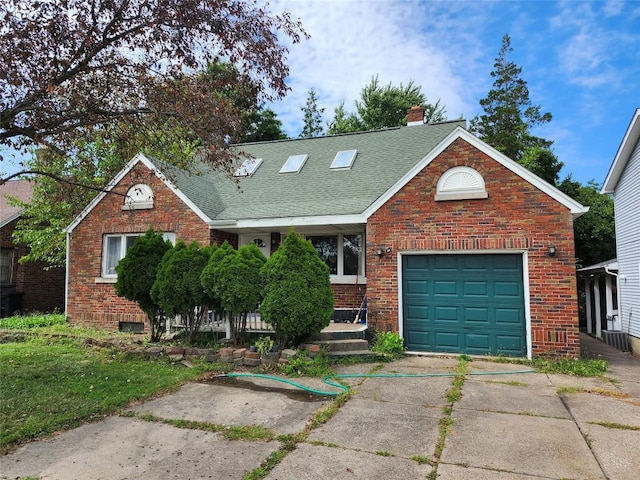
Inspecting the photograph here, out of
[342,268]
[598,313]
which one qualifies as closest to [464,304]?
[342,268]

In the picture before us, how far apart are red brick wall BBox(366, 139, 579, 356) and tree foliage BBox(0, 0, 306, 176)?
3.77m

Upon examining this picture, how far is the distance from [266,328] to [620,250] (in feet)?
35.8

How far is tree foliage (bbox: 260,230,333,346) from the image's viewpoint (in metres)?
7.56

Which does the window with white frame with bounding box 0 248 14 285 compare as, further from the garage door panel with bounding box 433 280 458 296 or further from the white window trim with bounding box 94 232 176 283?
the garage door panel with bounding box 433 280 458 296

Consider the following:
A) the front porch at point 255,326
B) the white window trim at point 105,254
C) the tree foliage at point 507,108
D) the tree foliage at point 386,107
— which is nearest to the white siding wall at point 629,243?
the front porch at point 255,326

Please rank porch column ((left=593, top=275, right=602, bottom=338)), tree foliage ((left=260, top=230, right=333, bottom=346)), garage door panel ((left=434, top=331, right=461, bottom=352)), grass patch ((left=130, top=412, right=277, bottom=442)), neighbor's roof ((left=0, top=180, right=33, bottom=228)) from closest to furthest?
grass patch ((left=130, top=412, right=277, bottom=442))
tree foliage ((left=260, top=230, right=333, bottom=346))
garage door panel ((left=434, top=331, right=461, bottom=352))
porch column ((left=593, top=275, right=602, bottom=338))
neighbor's roof ((left=0, top=180, right=33, bottom=228))

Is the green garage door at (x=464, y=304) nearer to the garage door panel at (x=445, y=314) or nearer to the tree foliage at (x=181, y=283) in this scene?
the garage door panel at (x=445, y=314)

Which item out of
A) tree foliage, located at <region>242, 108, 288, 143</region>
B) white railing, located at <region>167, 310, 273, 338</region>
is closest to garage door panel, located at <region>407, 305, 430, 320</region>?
white railing, located at <region>167, 310, 273, 338</region>

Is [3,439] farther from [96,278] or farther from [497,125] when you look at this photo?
[497,125]

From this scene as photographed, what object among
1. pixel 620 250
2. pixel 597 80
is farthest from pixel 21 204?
pixel 620 250

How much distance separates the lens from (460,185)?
8.86 m

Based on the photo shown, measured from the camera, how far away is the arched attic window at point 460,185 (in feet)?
28.7

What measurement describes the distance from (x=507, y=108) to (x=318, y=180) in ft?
79.7

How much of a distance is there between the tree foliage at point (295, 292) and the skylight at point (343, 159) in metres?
5.54
